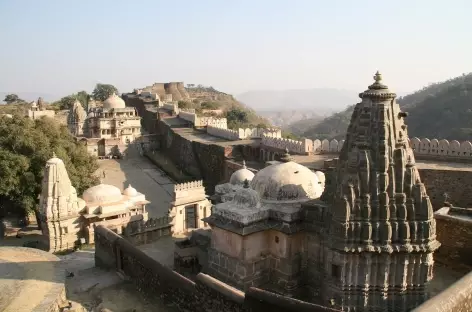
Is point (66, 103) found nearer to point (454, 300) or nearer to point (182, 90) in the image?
point (182, 90)

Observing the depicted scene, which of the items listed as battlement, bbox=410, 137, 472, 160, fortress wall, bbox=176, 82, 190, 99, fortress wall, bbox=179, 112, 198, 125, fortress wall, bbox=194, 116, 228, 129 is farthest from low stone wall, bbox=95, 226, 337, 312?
fortress wall, bbox=176, 82, 190, 99

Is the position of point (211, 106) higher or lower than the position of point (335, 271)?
higher

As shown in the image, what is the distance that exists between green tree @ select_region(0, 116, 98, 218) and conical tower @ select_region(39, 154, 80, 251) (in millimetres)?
3228

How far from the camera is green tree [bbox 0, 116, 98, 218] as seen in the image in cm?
2058

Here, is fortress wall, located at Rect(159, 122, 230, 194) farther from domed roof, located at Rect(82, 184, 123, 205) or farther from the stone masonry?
the stone masonry

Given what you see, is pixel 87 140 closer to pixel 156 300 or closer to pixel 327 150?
pixel 327 150

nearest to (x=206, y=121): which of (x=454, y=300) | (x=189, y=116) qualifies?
(x=189, y=116)

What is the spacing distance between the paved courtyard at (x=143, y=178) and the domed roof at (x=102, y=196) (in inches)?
181

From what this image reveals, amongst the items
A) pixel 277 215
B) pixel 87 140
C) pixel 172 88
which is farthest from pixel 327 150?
pixel 172 88

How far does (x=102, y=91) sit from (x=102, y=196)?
178 feet

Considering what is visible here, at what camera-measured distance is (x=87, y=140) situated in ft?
129

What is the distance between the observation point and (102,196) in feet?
62.0

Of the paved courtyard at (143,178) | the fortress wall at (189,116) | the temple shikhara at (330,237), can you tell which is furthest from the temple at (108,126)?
the temple shikhara at (330,237)

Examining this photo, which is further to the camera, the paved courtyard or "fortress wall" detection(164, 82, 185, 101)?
"fortress wall" detection(164, 82, 185, 101)
